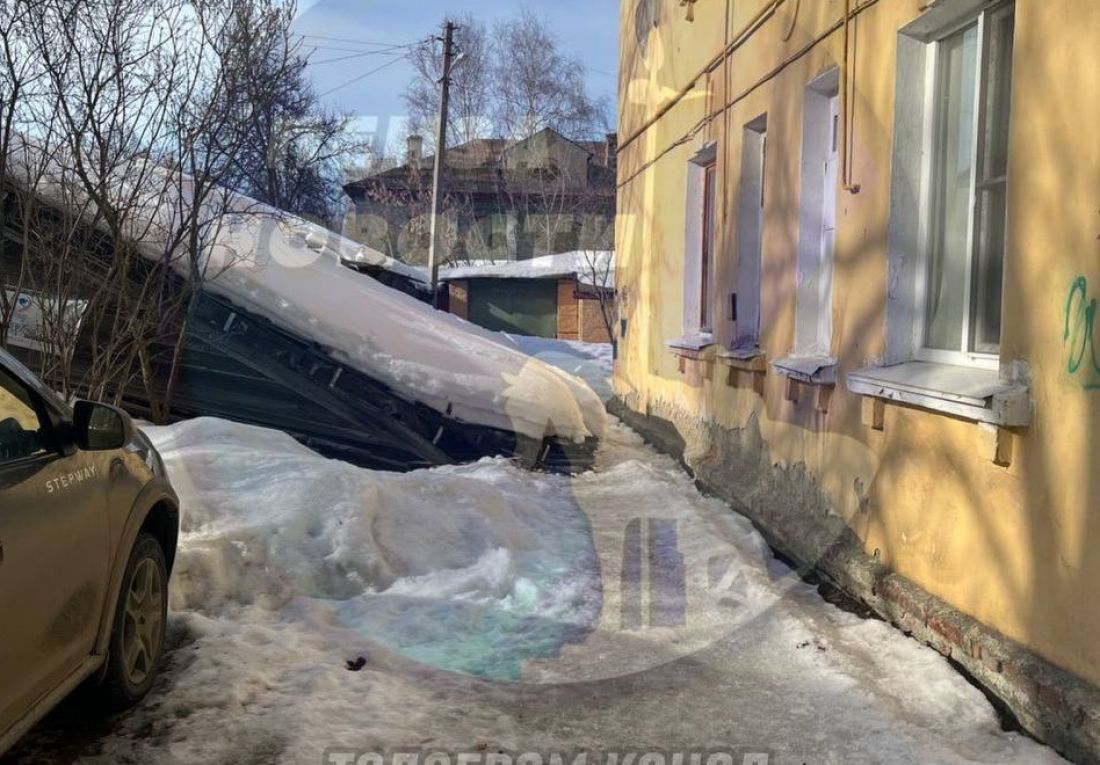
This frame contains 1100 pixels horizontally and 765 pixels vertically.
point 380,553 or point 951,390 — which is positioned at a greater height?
point 951,390

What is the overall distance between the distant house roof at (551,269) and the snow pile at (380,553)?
910 inches

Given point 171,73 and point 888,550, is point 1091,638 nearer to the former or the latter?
point 888,550

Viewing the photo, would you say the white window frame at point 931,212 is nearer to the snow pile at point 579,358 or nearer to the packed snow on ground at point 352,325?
the packed snow on ground at point 352,325

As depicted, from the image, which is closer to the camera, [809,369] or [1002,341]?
[1002,341]

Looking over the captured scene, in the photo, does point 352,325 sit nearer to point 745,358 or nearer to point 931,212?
point 745,358

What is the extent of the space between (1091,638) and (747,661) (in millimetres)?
1473

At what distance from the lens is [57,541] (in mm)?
2699

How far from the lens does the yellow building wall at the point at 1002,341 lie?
2.97 metres

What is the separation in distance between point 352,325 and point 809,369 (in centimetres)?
449

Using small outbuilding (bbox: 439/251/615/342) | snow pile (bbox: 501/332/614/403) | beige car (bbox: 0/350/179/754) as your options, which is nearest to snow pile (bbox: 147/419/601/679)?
beige car (bbox: 0/350/179/754)

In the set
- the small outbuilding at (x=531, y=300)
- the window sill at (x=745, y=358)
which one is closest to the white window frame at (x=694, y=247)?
the window sill at (x=745, y=358)

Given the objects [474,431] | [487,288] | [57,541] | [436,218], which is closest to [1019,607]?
[57,541]

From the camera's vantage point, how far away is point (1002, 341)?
11.2 feet

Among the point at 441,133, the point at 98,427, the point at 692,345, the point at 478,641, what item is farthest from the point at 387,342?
the point at 441,133
